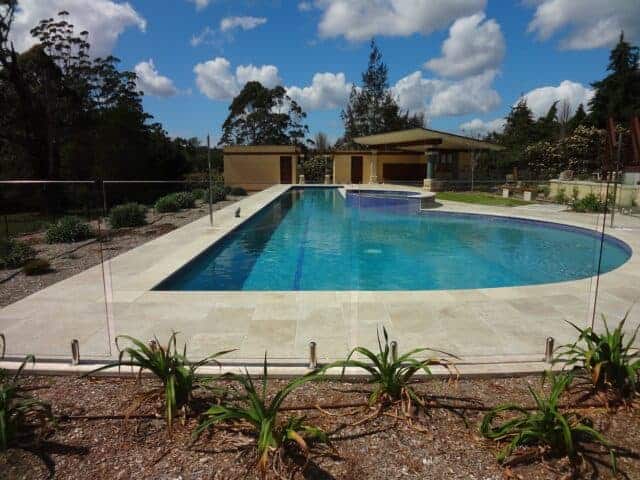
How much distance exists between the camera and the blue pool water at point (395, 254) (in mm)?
6984

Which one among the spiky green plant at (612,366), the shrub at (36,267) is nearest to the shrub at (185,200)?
the shrub at (36,267)

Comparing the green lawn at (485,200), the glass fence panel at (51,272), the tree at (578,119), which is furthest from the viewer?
the tree at (578,119)

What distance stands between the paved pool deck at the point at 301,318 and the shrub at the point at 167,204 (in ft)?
26.3

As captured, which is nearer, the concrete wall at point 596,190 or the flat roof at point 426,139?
the concrete wall at point 596,190

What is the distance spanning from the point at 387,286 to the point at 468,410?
4.25 metres

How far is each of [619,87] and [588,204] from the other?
2691 centimetres

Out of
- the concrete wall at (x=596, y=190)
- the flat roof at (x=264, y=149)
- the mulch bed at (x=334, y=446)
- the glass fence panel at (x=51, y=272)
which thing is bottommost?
the mulch bed at (x=334, y=446)

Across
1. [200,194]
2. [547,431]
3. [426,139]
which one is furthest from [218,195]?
[547,431]

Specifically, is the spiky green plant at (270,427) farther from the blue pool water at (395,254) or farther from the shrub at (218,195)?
the shrub at (218,195)

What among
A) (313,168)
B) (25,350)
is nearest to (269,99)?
(313,168)

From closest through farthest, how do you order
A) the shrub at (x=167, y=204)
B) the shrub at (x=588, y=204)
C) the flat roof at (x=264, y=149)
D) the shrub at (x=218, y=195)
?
the shrub at (x=588, y=204), the shrub at (x=167, y=204), the shrub at (x=218, y=195), the flat roof at (x=264, y=149)

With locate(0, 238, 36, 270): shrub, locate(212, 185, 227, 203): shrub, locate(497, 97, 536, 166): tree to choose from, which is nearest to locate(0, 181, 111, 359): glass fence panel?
locate(0, 238, 36, 270): shrub

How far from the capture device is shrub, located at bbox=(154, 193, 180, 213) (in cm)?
1353

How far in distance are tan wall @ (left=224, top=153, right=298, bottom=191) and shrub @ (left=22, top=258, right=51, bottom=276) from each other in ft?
71.1
